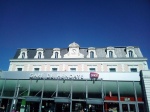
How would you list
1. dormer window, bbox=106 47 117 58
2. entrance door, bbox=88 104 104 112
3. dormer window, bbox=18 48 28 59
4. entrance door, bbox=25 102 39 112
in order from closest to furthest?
entrance door, bbox=88 104 104 112, entrance door, bbox=25 102 39 112, dormer window, bbox=106 47 117 58, dormer window, bbox=18 48 28 59

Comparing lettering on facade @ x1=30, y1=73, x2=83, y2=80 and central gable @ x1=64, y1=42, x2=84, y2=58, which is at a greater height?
central gable @ x1=64, y1=42, x2=84, y2=58

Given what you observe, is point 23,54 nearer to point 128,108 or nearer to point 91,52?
point 91,52

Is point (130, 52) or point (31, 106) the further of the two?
point (130, 52)

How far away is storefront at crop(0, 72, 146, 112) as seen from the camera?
51.7ft

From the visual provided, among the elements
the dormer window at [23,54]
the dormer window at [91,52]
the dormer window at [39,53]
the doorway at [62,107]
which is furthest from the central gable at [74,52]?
the doorway at [62,107]

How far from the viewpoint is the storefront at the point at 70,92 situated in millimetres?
15758

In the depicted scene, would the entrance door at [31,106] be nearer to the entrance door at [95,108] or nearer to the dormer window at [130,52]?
the entrance door at [95,108]

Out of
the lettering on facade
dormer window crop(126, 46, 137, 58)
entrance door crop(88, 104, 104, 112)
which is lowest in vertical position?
entrance door crop(88, 104, 104, 112)

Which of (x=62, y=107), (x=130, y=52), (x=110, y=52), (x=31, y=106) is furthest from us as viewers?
(x=110, y=52)

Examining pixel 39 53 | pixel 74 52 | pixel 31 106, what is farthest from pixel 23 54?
pixel 31 106

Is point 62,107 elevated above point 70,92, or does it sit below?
below

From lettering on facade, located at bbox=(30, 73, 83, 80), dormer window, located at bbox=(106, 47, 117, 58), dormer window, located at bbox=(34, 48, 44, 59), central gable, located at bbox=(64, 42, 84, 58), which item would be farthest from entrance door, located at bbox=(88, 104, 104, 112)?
dormer window, located at bbox=(34, 48, 44, 59)

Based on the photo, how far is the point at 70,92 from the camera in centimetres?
1666

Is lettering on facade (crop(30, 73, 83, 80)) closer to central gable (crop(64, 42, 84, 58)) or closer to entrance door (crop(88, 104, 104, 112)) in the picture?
entrance door (crop(88, 104, 104, 112))
